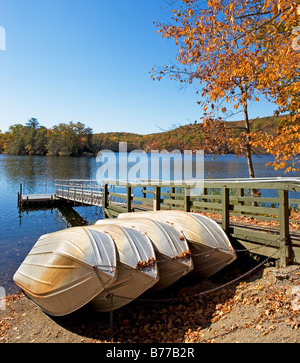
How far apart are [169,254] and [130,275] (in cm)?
95

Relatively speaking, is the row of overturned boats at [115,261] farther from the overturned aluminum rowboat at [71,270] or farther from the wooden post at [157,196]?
the wooden post at [157,196]

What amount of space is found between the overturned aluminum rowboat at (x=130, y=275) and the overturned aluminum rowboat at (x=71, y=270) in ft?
0.75

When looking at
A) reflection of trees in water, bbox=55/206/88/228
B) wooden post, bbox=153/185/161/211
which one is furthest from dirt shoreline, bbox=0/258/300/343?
reflection of trees in water, bbox=55/206/88/228

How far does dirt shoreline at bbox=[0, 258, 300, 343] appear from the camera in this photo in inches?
153

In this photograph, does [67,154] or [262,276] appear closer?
[262,276]

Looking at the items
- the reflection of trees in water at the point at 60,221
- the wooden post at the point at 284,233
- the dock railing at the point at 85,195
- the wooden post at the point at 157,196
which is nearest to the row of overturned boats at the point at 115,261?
the wooden post at the point at 284,233

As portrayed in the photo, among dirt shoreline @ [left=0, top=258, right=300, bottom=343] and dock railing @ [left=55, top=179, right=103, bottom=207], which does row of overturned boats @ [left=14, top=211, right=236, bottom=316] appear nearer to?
dirt shoreline @ [left=0, top=258, right=300, bottom=343]

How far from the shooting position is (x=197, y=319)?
4750 millimetres

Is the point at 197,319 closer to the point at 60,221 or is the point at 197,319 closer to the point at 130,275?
the point at 130,275

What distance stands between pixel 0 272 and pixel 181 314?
7564mm

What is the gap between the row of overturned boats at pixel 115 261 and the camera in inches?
185

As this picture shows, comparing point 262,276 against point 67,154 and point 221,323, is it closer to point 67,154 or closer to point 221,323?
point 221,323
